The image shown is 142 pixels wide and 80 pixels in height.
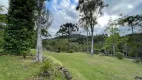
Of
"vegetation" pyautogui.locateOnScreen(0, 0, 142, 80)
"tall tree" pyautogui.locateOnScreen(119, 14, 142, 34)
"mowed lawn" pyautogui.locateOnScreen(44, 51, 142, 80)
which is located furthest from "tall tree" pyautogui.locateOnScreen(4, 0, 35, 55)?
"tall tree" pyautogui.locateOnScreen(119, 14, 142, 34)

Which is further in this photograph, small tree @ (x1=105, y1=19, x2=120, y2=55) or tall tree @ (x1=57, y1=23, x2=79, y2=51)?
tall tree @ (x1=57, y1=23, x2=79, y2=51)

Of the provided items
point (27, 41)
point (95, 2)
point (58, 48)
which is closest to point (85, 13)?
point (95, 2)

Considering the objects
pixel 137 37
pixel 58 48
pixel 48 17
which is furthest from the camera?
pixel 58 48

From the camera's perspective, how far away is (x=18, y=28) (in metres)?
18.2

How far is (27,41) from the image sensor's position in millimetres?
18359

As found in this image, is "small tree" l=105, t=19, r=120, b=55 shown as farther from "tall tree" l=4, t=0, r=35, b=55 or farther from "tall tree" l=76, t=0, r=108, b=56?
"tall tree" l=4, t=0, r=35, b=55

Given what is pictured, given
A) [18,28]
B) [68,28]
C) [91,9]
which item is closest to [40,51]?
[18,28]

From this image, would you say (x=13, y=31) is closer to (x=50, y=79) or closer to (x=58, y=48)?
(x=50, y=79)

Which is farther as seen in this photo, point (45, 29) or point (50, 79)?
point (45, 29)

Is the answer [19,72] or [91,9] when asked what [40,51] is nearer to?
[19,72]

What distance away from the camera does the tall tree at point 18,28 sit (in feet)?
57.8

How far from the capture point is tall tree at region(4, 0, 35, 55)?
57.8ft

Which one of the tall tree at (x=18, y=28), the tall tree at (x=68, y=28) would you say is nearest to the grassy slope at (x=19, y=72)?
the tall tree at (x=18, y=28)

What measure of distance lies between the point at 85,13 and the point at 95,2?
2657 millimetres
